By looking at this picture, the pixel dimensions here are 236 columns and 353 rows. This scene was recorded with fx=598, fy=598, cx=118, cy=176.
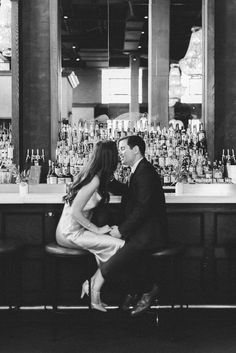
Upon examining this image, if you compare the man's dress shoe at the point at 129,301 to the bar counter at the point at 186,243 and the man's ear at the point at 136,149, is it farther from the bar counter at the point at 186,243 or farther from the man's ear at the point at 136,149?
the man's ear at the point at 136,149

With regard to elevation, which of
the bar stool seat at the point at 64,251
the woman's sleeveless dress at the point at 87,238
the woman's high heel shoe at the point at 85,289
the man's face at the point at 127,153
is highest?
the man's face at the point at 127,153

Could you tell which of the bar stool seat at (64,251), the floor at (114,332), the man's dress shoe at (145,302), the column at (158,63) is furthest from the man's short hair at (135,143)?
the column at (158,63)

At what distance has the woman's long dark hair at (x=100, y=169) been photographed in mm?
4273

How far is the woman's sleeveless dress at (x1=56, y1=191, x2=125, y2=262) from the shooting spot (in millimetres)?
4250

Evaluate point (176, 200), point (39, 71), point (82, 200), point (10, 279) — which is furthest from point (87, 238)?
point (39, 71)

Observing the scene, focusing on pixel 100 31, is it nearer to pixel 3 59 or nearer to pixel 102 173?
pixel 3 59

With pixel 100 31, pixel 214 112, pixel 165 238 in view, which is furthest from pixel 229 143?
pixel 165 238

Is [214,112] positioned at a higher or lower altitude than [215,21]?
lower

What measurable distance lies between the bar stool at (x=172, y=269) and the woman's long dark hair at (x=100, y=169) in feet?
1.96

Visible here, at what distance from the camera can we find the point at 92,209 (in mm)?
4375

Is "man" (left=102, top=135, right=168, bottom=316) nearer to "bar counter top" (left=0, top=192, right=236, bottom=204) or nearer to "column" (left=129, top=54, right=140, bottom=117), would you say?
"bar counter top" (left=0, top=192, right=236, bottom=204)

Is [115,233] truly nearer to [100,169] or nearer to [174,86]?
[100,169]

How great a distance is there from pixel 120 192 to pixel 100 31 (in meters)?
3.40

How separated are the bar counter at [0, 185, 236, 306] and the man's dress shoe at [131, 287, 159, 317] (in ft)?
1.69
